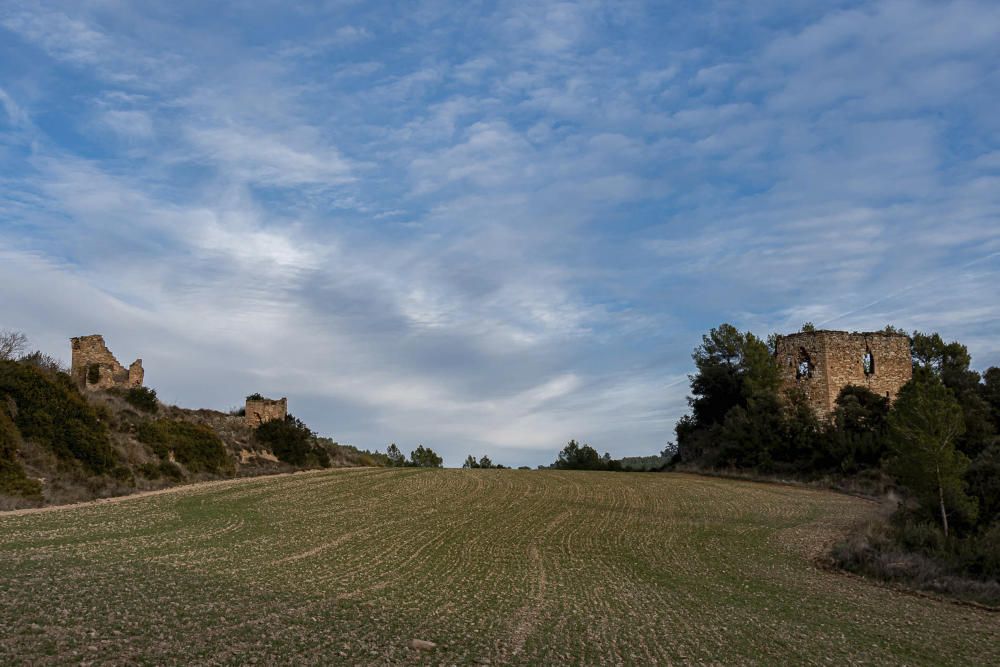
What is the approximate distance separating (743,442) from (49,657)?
45150 millimetres

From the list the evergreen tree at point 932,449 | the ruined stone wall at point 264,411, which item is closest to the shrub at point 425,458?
the ruined stone wall at point 264,411

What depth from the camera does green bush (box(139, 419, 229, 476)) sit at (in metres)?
36.4

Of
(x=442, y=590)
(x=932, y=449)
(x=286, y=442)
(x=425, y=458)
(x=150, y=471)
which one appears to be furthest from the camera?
(x=425, y=458)

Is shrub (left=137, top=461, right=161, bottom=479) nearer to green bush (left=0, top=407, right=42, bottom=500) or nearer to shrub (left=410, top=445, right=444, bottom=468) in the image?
green bush (left=0, top=407, right=42, bottom=500)

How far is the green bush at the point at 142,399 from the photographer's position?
133 feet

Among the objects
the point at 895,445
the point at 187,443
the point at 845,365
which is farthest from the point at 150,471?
the point at 845,365

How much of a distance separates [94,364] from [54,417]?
53.6ft

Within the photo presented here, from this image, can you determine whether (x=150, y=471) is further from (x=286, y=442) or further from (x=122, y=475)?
(x=286, y=442)

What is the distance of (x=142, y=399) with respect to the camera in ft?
135

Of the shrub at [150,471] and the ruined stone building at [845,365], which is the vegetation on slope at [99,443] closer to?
the shrub at [150,471]

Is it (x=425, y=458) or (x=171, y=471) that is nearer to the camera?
(x=171, y=471)

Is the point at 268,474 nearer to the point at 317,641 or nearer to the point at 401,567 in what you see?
the point at 401,567

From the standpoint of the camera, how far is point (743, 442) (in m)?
47.3

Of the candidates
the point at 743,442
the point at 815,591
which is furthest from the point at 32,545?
the point at 743,442
